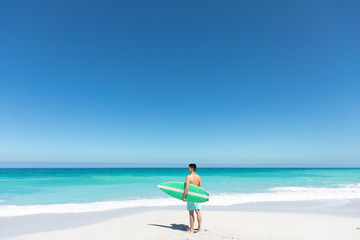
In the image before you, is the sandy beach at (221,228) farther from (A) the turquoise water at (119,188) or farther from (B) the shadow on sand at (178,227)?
(A) the turquoise water at (119,188)

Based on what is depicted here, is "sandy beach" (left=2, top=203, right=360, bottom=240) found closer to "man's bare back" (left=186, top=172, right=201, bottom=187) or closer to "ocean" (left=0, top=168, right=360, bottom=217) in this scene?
"man's bare back" (left=186, top=172, right=201, bottom=187)

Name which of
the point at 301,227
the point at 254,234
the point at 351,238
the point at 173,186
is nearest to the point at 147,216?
the point at 173,186

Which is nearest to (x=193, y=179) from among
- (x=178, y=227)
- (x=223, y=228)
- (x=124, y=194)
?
(x=178, y=227)

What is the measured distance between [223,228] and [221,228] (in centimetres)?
5

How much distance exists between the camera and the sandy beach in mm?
4691

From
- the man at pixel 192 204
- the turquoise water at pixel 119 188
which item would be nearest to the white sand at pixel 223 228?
the man at pixel 192 204

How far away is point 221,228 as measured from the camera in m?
5.24

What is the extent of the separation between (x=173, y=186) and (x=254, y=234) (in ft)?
7.36

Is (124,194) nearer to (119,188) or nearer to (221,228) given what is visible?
(119,188)

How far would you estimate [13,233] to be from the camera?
16.5 ft

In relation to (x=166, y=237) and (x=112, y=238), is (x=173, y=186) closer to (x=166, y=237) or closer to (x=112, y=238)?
(x=166, y=237)

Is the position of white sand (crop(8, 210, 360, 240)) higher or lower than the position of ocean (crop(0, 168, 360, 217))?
higher

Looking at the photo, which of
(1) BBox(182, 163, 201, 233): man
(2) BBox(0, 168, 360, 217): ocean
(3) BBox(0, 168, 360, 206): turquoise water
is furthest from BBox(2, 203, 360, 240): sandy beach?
(3) BBox(0, 168, 360, 206): turquoise water

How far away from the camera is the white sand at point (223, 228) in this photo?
467 centimetres
